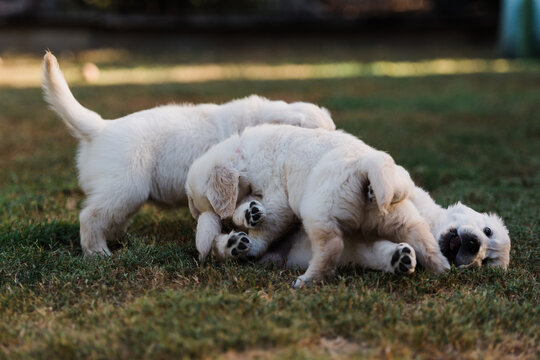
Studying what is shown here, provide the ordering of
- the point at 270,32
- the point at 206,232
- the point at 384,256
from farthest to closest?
the point at 270,32 → the point at 206,232 → the point at 384,256

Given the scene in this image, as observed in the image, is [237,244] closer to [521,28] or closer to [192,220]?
[192,220]

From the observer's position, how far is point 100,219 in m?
3.60

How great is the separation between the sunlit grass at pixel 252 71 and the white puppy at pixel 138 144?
7.06 m

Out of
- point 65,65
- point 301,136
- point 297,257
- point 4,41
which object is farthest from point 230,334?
point 4,41

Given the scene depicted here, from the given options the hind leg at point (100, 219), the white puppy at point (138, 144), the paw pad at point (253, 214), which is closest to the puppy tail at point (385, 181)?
the paw pad at point (253, 214)

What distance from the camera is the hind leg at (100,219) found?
141 inches

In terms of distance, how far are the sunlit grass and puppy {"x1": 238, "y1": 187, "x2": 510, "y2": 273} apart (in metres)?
8.12

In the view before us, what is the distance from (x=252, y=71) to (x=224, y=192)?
31.9 ft

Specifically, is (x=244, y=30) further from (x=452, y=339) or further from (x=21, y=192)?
(x=452, y=339)

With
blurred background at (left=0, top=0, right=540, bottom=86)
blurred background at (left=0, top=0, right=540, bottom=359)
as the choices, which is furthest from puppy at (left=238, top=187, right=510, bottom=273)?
blurred background at (left=0, top=0, right=540, bottom=86)

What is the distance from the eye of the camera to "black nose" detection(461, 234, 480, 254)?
3.20 meters

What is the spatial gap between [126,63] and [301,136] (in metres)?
11.5

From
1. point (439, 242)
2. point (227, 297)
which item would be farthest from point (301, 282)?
point (439, 242)

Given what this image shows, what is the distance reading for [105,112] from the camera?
791cm
